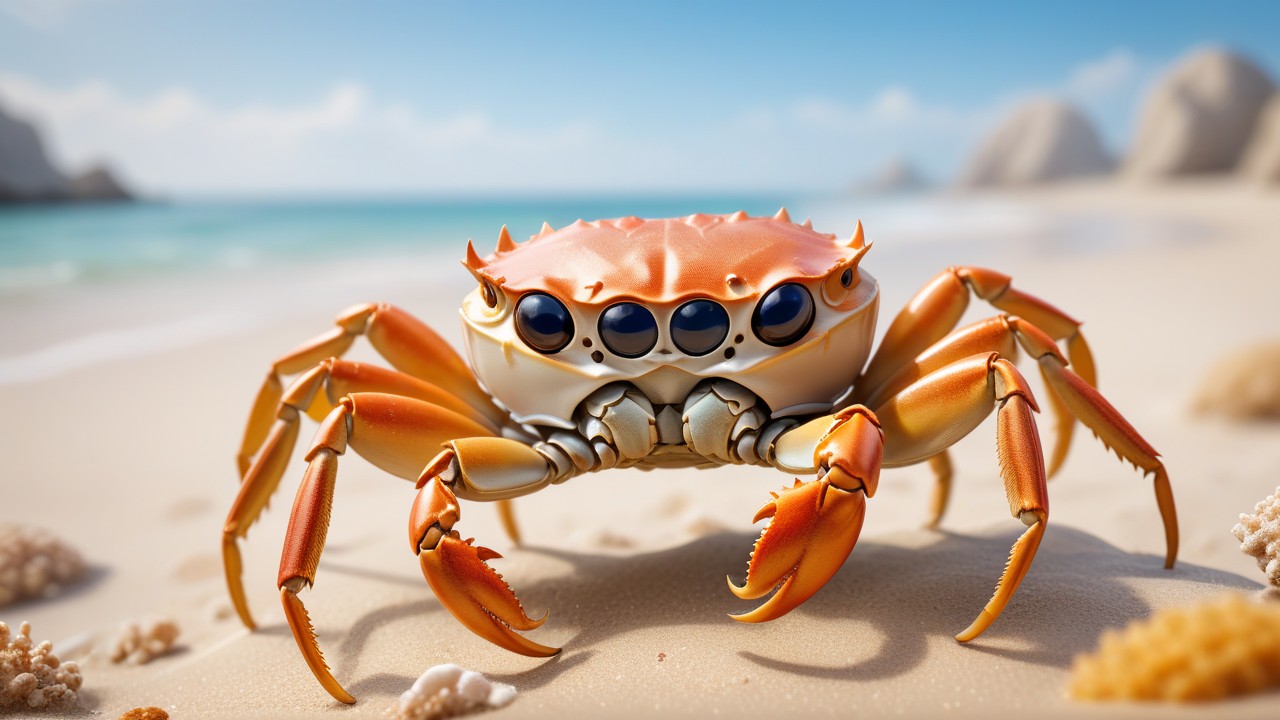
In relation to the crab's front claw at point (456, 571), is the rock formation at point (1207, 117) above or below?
above

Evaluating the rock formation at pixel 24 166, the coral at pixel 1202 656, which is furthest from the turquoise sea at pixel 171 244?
the coral at pixel 1202 656

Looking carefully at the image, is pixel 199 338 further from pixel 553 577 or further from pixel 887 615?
pixel 887 615

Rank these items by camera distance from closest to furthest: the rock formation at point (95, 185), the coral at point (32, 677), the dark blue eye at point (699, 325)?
the dark blue eye at point (699, 325), the coral at point (32, 677), the rock formation at point (95, 185)

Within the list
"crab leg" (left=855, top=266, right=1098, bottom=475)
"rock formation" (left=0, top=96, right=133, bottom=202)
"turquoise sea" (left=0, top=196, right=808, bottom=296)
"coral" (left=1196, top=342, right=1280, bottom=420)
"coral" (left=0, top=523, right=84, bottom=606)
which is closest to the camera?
"crab leg" (left=855, top=266, right=1098, bottom=475)

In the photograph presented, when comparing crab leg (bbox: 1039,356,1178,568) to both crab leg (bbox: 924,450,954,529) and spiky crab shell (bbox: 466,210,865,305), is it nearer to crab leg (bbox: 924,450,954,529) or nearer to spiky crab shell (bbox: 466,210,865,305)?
spiky crab shell (bbox: 466,210,865,305)

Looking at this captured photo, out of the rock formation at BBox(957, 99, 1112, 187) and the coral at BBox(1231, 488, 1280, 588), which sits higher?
the rock formation at BBox(957, 99, 1112, 187)

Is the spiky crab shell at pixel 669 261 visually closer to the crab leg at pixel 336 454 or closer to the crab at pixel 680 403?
the crab at pixel 680 403

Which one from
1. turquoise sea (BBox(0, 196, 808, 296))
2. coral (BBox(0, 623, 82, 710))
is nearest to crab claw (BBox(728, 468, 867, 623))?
coral (BBox(0, 623, 82, 710))
